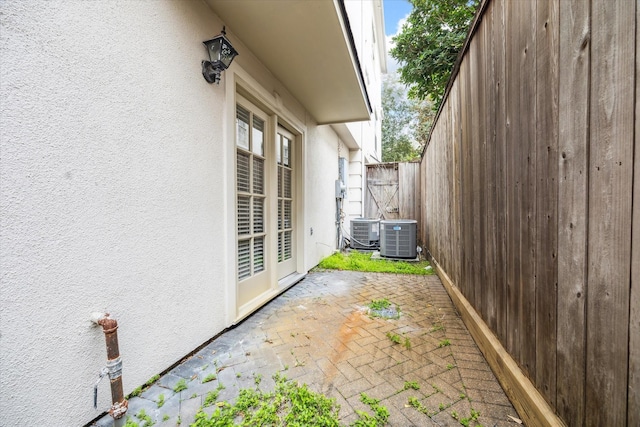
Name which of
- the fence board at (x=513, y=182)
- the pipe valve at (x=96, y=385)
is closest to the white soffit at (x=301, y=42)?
the fence board at (x=513, y=182)

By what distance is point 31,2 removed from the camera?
3.55 feet

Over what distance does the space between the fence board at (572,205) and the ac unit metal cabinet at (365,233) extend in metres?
5.33

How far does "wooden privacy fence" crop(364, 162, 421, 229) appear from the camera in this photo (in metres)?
7.27

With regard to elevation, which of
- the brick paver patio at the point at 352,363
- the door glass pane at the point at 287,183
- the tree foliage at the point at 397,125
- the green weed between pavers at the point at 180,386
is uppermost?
the tree foliage at the point at 397,125

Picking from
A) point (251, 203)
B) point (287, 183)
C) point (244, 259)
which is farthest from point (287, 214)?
point (244, 259)

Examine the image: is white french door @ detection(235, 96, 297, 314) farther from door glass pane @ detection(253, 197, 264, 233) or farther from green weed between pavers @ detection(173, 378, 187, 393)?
green weed between pavers @ detection(173, 378, 187, 393)

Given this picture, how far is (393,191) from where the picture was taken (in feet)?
25.3

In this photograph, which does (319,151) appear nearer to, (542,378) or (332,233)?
(332,233)

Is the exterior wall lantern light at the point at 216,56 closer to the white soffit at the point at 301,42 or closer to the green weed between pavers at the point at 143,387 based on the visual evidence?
the white soffit at the point at 301,42

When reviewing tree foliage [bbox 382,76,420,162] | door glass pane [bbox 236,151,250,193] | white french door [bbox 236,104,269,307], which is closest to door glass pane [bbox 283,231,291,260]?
white french door [bbox 236,104,269,307]

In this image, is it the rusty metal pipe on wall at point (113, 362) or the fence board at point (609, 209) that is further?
the rusty metal pipe on wall at point (113, 362)

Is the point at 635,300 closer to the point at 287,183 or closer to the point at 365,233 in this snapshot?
the point at 287,183

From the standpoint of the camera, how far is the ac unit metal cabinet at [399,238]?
509cm

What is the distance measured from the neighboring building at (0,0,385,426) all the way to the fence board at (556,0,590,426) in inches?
65.7
